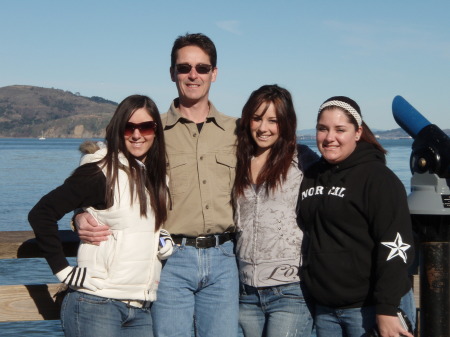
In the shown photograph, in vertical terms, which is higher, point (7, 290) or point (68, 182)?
point (68, 182)

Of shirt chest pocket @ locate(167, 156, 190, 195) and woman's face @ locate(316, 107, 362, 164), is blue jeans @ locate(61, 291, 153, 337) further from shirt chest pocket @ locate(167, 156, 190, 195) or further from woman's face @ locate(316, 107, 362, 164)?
woman's face @ locate(316, 107, 362, 164)

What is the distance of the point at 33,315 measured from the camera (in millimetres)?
3691

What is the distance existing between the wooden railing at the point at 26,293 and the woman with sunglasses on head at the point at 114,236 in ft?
1.59

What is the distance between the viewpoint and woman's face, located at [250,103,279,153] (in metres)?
3.73

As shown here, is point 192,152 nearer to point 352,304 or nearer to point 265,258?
point 265,258

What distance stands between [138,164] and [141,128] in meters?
0.19

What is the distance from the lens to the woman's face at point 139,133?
3420mm

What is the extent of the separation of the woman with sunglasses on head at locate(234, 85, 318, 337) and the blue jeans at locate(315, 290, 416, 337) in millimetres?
152

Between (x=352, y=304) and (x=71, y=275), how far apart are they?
4.42ft

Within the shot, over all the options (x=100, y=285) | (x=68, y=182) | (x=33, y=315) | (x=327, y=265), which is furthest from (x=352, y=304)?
(x=33, y=315)

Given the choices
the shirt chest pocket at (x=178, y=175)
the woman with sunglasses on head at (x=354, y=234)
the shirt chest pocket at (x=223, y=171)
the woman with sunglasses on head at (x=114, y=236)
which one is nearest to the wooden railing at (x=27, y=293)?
the woman with sunglasses on head at (x=114, y=236)

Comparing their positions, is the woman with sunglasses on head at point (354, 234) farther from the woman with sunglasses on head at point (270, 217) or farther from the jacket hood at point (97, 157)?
the jacket hood at point (97, 157)

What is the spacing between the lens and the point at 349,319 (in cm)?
327

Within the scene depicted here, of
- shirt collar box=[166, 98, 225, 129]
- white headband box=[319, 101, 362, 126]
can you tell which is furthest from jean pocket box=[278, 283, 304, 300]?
shirt collar box=[166, 98, 225, 129]
